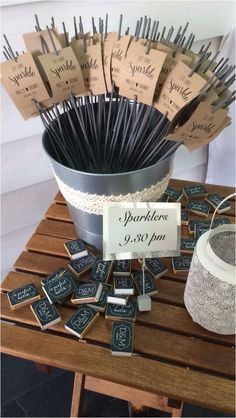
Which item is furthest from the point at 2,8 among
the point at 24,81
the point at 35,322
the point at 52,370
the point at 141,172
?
the point at 52,370

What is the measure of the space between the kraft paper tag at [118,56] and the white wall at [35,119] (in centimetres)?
24

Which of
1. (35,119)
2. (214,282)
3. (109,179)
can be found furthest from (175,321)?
(35,119)

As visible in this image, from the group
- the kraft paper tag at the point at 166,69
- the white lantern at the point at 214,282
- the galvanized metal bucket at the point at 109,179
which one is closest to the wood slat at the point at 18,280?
the galvanized metal bucket at the point at 109,179

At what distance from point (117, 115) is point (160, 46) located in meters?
0.11

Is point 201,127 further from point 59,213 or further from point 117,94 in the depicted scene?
point 59,213

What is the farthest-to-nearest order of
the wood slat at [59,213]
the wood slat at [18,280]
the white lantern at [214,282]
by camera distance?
the wood slat at [59,213] < the wood slat at [18,280] < the white lantern at [214,282]

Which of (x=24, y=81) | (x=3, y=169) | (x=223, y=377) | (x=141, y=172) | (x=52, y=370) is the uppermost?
(x=24, y=81)

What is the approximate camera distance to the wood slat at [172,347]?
509 mm

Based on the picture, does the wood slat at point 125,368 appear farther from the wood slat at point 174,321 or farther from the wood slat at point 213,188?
the wood slat at point 213,188

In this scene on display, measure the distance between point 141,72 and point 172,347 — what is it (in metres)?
0.34

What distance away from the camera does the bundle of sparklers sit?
503 mm

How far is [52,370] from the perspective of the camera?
1023 millimetres

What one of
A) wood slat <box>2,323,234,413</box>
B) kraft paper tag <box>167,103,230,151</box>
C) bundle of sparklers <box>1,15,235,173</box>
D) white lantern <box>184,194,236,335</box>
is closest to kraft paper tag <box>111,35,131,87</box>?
bundle of sparklers <box>1,15,235,173</box>

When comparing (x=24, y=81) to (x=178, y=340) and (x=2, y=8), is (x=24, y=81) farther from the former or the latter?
(x=178, y=340)
